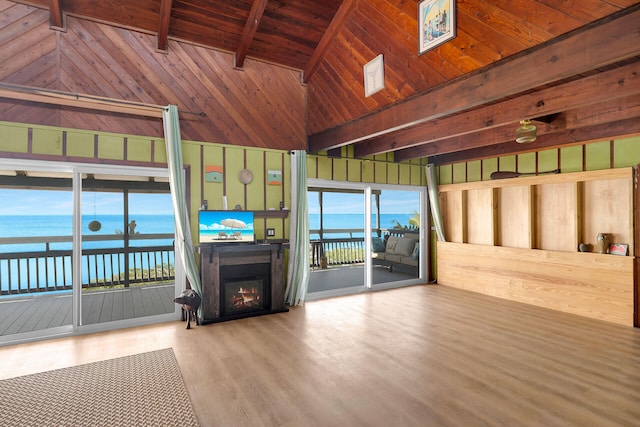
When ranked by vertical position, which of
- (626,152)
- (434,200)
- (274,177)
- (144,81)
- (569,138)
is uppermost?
(144,81)

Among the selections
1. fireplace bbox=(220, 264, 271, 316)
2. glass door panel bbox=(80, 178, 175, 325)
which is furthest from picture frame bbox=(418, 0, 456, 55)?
glass door panel bbox=(80, 178, 175, 325)

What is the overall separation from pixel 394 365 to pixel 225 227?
283 cm

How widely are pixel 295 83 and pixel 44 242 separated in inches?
211

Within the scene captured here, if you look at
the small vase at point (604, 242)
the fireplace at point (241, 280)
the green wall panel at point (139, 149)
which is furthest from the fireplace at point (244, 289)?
the small vase at point (604, 242)

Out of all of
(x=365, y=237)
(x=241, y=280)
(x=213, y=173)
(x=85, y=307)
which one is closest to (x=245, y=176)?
(x=213, y=173)

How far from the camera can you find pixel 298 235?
5078 mm

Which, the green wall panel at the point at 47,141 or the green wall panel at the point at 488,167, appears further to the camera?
the green wall panel at the point at 488,167

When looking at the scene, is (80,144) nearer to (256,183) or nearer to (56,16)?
(56,16)

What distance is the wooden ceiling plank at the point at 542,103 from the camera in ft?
8.77

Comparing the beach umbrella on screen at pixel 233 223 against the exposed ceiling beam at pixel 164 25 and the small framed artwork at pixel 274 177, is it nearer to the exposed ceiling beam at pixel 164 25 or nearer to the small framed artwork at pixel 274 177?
the small framed artwork at pixel 274 177

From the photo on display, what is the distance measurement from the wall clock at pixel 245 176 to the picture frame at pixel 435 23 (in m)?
2.88

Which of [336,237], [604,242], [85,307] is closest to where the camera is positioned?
[604,242]

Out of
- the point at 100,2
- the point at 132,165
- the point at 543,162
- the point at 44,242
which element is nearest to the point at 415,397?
the point at 132,165

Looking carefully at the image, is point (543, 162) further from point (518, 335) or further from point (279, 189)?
point (279, 189)
